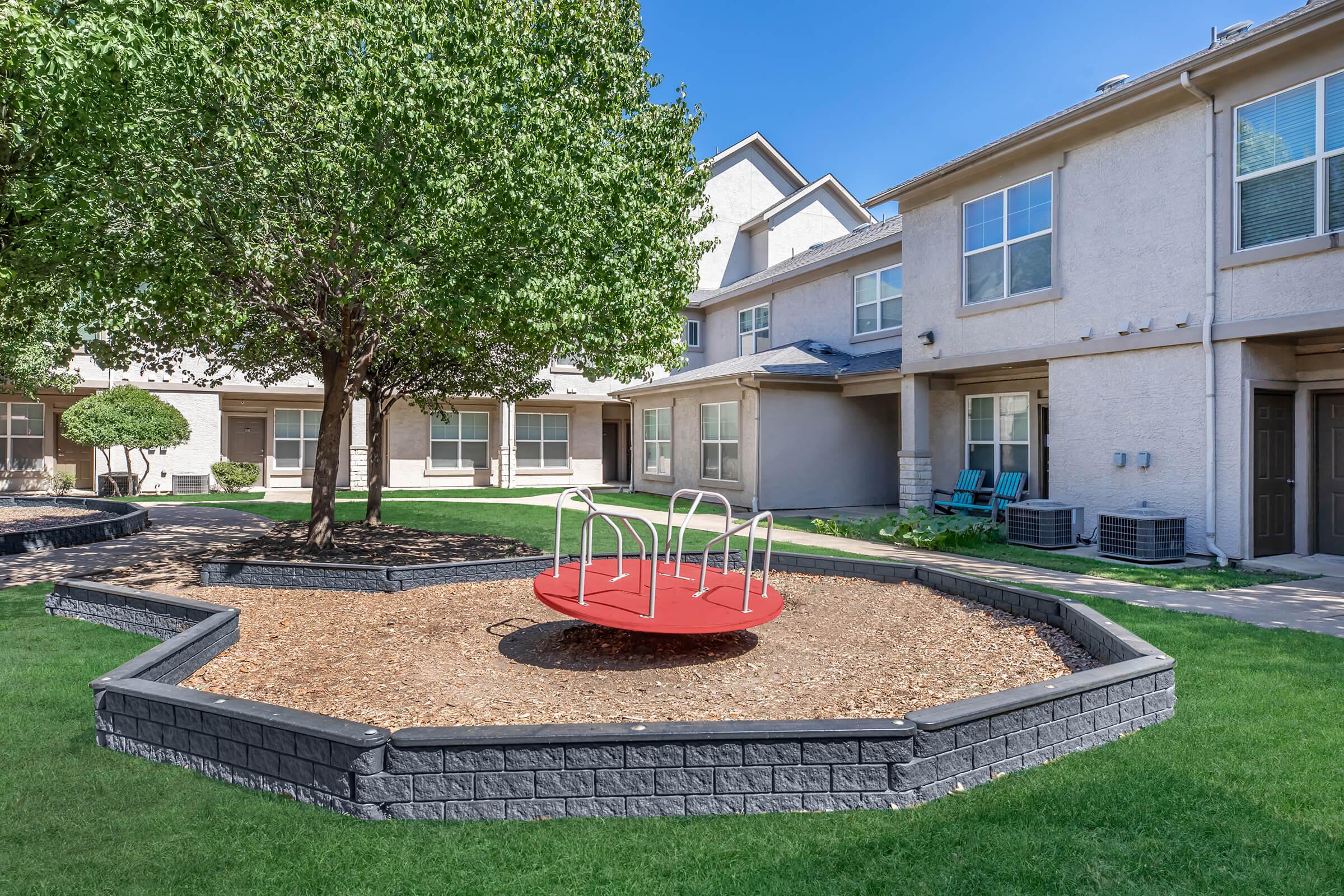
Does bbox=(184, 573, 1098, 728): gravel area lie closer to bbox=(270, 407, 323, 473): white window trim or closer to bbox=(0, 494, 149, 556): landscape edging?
bbox=(0, 494, 149, 556): landscape edging

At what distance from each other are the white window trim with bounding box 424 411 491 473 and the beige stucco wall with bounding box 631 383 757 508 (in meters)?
5.39

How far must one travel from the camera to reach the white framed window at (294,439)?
24.1 meters

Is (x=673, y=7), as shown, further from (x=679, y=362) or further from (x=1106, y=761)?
(x=1106, y=761)

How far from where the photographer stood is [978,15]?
47.0 ft

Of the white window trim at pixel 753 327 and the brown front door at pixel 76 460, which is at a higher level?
the white window trim at pixel 753 327

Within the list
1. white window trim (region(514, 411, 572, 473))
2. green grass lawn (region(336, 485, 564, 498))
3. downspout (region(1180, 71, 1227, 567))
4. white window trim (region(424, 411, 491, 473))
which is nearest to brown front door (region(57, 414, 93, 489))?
green grass lawn (region(336, 485, 564, 498))

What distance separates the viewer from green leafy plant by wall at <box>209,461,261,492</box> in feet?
73.6

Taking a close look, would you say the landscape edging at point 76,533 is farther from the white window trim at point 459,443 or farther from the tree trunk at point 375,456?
the white window trim at point 459,443

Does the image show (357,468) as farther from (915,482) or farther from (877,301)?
(915,482)

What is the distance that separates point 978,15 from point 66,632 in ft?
54.8

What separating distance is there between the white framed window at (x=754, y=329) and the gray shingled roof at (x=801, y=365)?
204 cm

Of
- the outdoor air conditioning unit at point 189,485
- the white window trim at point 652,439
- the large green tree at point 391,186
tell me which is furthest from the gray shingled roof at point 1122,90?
the outdoor air conditioning unit at point 189,485

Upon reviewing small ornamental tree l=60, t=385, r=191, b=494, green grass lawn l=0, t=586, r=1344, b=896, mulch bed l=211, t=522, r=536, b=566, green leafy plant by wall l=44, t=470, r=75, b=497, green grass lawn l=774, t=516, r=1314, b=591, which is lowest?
green grass lawn l=0, t=586, r=1344, b=896

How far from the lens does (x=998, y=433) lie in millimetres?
14875
